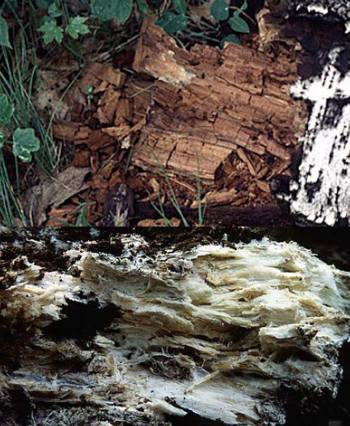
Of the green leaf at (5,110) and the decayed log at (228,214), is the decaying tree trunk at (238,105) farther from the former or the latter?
the green leaf at (5,110)

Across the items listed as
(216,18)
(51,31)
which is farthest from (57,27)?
(216,18)

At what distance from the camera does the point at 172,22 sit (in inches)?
61.8

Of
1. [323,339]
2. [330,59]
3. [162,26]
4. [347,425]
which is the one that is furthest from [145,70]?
[347,425]

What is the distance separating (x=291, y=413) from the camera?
31.5 inches

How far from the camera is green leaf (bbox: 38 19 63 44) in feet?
5.17

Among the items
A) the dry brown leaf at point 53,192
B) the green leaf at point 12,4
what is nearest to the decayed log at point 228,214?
the dry brown leaf at point 53,192

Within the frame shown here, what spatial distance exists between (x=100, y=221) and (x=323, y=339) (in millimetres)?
858

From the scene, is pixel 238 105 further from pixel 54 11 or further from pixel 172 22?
pixel 54 11

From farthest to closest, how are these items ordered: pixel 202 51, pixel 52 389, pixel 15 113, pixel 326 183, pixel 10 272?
pixel 15 113 < pixel 202 51 < pixel 326 183 < pixel 10 272 < pixel 52 389

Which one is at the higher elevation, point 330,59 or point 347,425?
point 330,59

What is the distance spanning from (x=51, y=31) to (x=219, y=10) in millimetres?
415

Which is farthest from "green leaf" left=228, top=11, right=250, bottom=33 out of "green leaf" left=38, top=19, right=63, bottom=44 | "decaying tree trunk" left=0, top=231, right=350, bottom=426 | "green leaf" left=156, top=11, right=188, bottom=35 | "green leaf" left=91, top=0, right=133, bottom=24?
"decaying tree trunk" left=0, top=231, right=350, bottom=426

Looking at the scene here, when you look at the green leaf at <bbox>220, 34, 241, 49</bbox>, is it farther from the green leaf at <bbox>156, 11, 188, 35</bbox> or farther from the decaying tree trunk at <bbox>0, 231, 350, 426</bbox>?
the decaying tree trunk at <bbox>0, 231, 350, 426</bbox>

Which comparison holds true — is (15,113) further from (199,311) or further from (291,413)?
(291,413)
